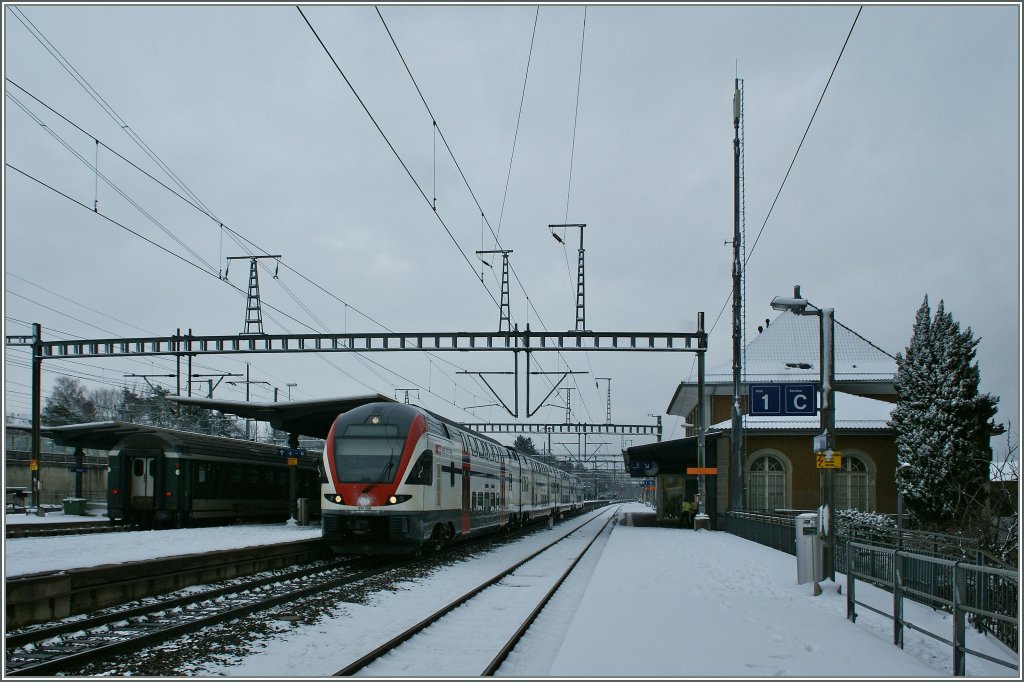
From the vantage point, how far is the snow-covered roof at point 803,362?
45094mm

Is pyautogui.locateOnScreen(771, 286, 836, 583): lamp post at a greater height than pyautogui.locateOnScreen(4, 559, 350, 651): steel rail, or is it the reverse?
pyautogui.locateOnScreen(771, 286, 836, 583): lamp post

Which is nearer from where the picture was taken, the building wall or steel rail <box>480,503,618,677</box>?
steel rail <box>480,503,618,677</box>

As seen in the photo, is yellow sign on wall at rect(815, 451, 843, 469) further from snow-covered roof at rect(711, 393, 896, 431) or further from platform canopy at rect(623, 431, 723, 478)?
snow-covered roof at rect(711, 393, 896, 431)

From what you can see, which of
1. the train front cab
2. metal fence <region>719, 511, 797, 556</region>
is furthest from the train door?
the train front cab

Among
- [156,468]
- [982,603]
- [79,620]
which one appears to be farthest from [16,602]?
[156,468]

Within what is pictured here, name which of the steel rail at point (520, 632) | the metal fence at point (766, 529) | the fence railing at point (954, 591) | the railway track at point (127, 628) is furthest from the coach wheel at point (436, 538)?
the fence railing at point (954, 591)

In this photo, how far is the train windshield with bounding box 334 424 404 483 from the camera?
723 inches

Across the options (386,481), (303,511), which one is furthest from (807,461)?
(386,481)

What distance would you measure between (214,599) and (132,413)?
6432 centimetres

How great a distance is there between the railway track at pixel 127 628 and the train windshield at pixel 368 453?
383 centimetres

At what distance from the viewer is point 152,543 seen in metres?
18.6

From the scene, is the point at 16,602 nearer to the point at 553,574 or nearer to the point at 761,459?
the point at 553,574

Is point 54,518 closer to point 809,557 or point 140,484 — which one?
point 140,484

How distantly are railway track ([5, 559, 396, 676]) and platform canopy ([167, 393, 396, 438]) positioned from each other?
12.0m
